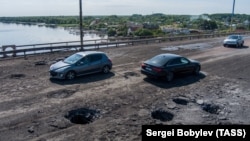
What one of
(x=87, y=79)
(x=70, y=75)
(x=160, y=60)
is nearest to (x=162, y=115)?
(x=160, y=60)

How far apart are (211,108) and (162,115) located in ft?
8.58

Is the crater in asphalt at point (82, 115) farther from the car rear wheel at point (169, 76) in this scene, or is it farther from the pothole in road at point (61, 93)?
the car rear wheel at point (169, 76)

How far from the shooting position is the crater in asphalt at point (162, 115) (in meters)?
11.1

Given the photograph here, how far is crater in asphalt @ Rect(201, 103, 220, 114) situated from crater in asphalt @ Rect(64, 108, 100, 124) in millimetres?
4952

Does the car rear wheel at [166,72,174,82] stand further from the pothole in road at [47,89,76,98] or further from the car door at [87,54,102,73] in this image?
the pothole in road at [47,89,76,98]

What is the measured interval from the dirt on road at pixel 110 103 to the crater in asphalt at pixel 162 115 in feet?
0.13

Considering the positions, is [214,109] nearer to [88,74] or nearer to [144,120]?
[144,120]

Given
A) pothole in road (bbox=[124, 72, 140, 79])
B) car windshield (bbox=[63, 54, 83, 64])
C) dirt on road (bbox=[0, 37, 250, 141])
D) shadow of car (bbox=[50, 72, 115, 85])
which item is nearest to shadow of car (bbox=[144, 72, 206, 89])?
dirt on road (bbox=[0, 37, 250, 141])

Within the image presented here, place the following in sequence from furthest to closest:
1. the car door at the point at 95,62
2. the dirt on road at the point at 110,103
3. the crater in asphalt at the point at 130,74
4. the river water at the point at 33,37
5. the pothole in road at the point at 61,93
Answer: the river water at the point at 33,37, the crater in asphalt at the point at 130,74, the car door at the point at 95,62, the pothole in road at the point at 61,93, the dirt on road at the point at 110,103

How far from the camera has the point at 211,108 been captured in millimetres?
12445

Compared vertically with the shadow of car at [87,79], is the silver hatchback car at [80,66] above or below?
above

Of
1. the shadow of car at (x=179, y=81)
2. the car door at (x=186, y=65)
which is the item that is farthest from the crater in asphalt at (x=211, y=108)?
the car door at (x=186, y=65)

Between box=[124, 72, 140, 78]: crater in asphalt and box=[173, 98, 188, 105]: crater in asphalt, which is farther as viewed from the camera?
box=[124, 72, 140, 78]: crater in asphalt

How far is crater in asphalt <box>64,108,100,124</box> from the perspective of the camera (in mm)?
10703
